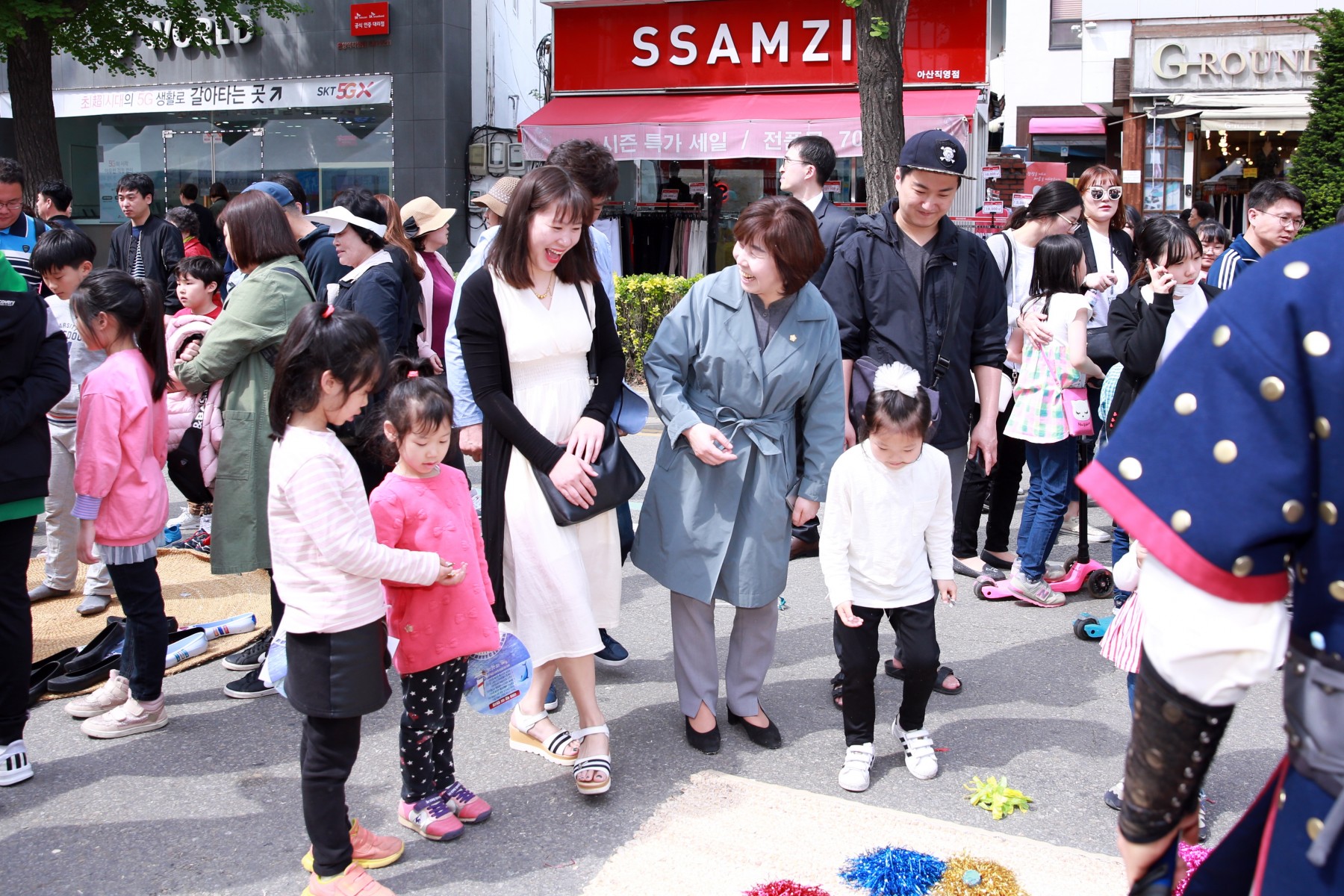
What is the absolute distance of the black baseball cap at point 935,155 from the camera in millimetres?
4168

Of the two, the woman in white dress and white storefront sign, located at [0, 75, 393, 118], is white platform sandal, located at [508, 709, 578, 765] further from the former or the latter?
white storefront sign, located at [0, 75, 393, 118]

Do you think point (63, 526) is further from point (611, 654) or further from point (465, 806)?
point (465, 806)

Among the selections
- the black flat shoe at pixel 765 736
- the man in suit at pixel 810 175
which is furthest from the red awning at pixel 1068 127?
the black flat shoe at pixel 765 736

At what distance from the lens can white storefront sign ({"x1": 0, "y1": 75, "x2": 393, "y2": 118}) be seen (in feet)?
57.9

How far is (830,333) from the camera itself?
12.9 feet

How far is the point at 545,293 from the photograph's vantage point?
3676 millimetres

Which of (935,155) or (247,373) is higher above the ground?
(935,155)

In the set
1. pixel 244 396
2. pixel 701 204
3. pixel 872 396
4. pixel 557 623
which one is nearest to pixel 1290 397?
pixel 872 396

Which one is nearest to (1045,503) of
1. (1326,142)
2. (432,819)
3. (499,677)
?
(499,677)

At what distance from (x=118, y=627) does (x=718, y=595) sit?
8.23 ft

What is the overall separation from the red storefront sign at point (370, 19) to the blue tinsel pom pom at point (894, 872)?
54.5ft

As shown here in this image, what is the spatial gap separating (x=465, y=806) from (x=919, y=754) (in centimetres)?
146

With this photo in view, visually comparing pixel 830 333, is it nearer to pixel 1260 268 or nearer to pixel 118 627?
pixel 1260 268

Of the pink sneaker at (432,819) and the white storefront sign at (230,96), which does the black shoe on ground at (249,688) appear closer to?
the pink sneaker at (432,819)
